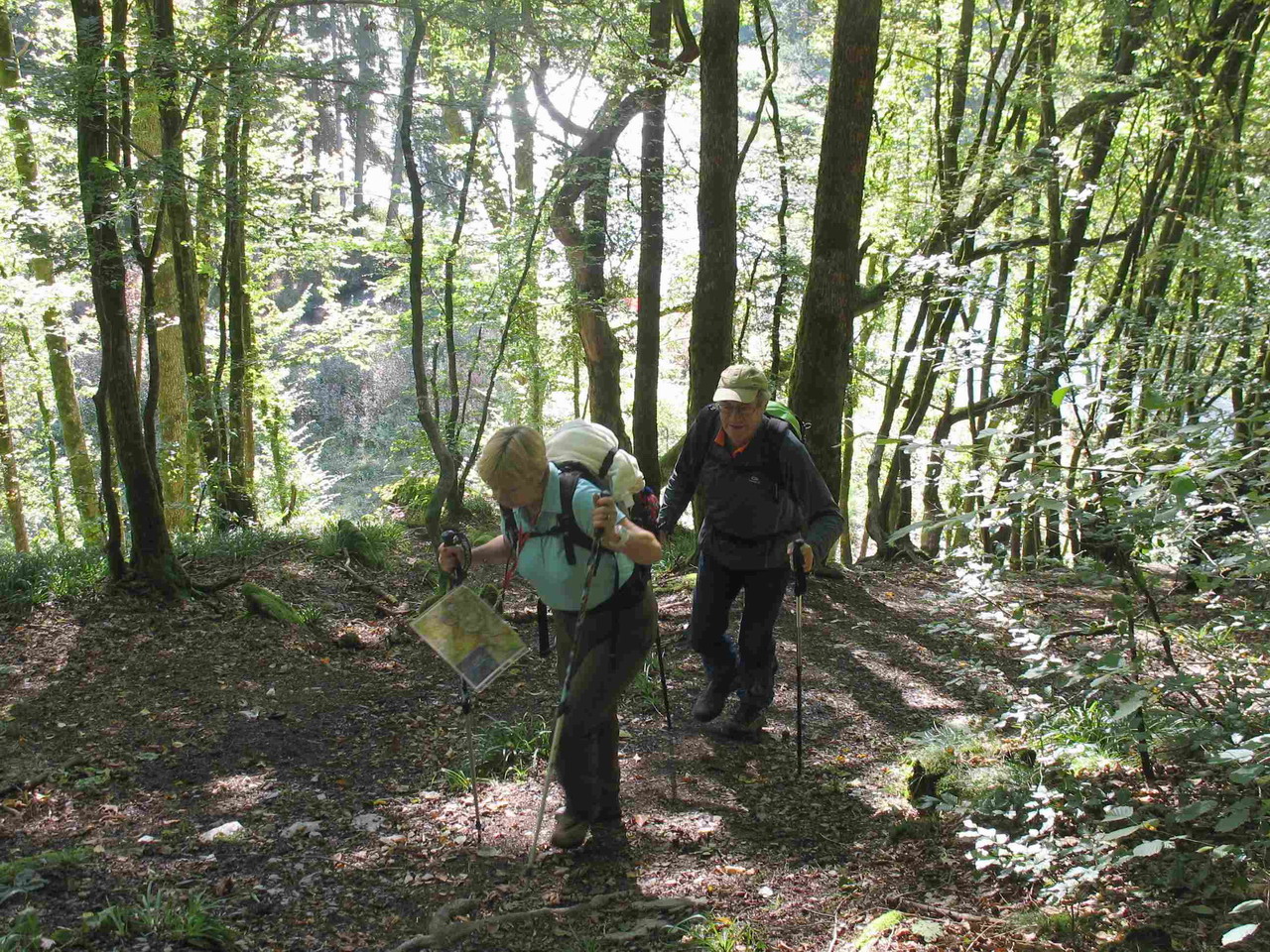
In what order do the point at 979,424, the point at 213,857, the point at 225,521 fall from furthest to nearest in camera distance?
the point at 979,424
the point at 225,521
the point at 213,857

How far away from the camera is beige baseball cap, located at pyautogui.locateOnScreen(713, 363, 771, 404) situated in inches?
173

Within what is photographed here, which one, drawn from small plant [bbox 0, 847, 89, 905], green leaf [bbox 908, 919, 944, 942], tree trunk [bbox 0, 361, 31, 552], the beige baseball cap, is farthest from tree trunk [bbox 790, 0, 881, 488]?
tree trunk [bbox 0, 361, 31, 552]

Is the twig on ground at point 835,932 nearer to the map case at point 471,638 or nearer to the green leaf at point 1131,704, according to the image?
the green leaf at point 1131,704

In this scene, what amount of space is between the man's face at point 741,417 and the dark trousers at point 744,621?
0.77 meters

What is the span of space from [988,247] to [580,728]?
11342 mm

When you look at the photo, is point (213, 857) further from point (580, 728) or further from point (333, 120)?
point (333, 120)

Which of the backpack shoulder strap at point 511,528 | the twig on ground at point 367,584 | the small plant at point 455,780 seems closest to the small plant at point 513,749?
the small plant at point 455,780

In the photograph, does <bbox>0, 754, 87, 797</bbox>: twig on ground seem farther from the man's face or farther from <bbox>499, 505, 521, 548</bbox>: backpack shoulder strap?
the man's face

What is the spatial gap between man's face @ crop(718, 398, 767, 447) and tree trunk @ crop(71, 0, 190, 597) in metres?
5.38

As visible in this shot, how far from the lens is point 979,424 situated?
1694 centimetres

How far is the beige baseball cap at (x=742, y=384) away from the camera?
14.4ft

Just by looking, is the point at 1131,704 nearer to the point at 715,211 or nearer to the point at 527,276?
the point at 715,211

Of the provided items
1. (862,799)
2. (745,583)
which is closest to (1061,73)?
(745,583)

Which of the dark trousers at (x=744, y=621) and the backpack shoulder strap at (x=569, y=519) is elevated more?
the backpack shoulder strap at (x=569, y=519)
